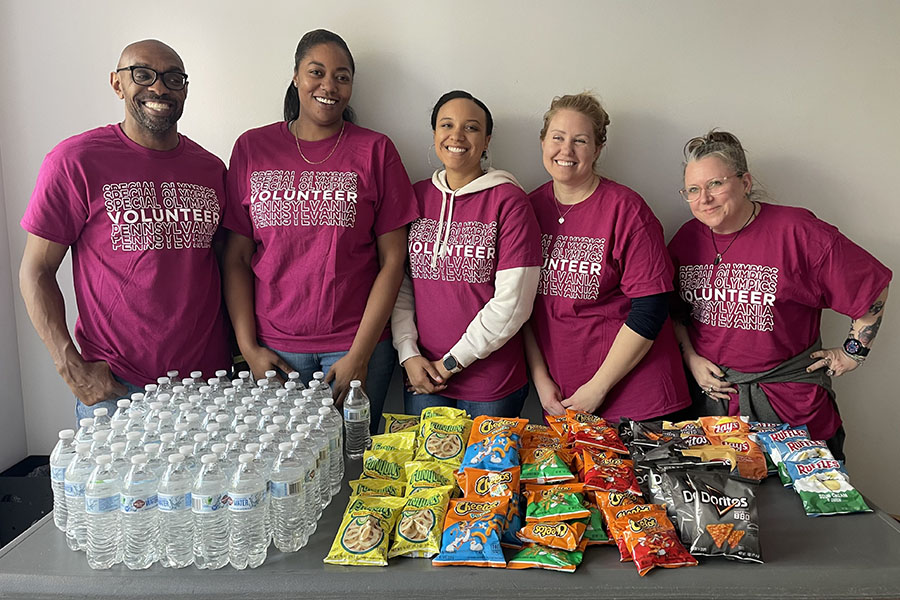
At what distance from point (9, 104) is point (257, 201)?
1366mm

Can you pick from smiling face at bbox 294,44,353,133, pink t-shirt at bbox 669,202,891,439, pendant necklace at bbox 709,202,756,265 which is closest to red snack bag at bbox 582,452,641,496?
pink t-shirt at bbox 669,202,891,439

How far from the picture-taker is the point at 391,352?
2.51 metres

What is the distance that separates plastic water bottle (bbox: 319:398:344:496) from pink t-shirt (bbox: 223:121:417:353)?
0.65 m

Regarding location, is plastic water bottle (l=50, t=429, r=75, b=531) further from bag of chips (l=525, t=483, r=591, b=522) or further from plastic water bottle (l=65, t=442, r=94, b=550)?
bag of chips (l=525, t=483, r=591, b=522)

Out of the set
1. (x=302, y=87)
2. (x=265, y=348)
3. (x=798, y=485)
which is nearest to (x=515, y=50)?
(x=302, y=87)

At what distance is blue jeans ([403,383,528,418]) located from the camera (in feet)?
7.86

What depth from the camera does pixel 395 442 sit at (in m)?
1.82

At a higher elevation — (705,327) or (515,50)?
(515,50)

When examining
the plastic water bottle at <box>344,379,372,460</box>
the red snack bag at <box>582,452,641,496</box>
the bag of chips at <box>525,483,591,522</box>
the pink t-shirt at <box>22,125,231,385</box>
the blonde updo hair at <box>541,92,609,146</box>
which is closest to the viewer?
the bag of chips at <box>525,483,591,522</box>

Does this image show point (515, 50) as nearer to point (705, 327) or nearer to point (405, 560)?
point (705, 327)

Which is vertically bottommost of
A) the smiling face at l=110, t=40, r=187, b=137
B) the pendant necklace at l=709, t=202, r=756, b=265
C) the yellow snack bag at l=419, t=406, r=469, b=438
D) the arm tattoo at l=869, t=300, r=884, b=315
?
the yellow snack bag at l=419, t=406, r=469, b=438

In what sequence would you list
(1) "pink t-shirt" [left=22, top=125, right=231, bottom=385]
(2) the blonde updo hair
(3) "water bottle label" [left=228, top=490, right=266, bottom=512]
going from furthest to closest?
1. (2) the blonde updo hair
2. (1) "pink t-shirt" [left=22, top=125, right=231, bottom=385]
3. (3) "water bottle label" [left=228, top=490, right=266, bottom=512]

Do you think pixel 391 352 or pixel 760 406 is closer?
pixel 760 406

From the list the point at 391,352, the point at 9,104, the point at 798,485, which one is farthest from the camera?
the point at 9,104
